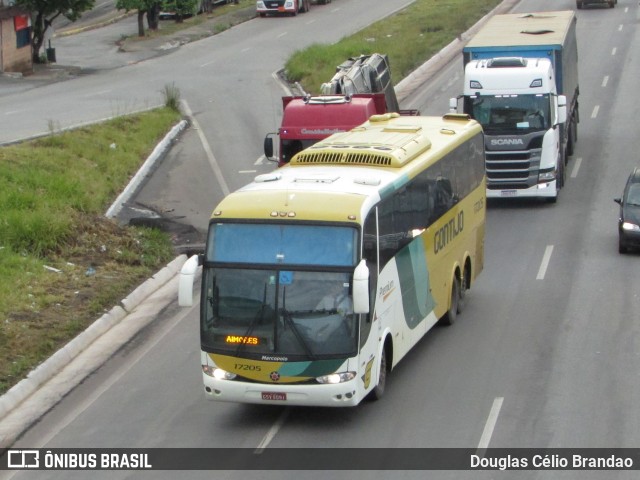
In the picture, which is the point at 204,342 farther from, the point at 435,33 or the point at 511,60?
the point at 435,33

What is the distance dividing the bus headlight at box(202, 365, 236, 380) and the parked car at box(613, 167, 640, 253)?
1106cm

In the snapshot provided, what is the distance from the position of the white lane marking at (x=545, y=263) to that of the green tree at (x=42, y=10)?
30.9m

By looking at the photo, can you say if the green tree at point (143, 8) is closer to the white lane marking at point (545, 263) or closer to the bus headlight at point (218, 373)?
the white lane marking at point (545, 263)

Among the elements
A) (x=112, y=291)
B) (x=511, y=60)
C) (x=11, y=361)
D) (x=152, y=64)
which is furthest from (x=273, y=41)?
(x=11, y=361)

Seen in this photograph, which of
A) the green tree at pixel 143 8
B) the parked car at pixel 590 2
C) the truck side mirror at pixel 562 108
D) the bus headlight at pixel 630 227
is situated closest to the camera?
the bus headlight at pixel 630 227

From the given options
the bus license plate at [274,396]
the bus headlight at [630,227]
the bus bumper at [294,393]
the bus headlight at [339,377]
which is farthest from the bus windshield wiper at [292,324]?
the bus headlight at [630,227]

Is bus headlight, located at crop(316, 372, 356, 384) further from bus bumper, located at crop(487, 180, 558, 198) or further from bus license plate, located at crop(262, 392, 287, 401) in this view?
bus bumper, located at crop(487, 180, 558, 198)

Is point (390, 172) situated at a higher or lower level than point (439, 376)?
higher

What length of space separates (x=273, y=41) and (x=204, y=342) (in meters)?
42.8

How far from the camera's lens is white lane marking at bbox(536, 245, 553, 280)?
854 inches

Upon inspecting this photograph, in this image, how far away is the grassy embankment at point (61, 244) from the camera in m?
18.7

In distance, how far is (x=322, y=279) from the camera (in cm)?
1407

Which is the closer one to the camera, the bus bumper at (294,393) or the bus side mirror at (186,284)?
the bus bumper at (294,393)

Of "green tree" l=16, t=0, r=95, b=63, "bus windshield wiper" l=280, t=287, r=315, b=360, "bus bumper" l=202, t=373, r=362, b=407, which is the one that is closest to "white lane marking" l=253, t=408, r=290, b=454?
"bus bumper" l=202, t=373, r=362, b=407
